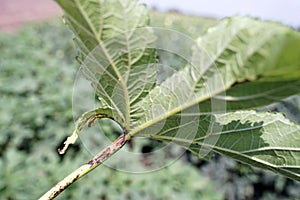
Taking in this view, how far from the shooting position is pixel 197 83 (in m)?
0.35

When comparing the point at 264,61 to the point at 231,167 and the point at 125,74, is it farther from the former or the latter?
the point at 231,167

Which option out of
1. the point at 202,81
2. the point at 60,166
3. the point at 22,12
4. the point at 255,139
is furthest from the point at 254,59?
the point at 22,12

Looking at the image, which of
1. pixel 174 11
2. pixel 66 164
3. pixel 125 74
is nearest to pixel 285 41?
pixel 125 74

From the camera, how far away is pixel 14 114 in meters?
3.88

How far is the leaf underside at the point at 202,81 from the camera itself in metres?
0.29

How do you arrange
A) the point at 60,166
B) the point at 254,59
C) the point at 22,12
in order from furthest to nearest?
the point at 22,12 → the point at 60,166 → the point at 254,59

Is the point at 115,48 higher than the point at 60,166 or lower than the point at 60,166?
higher

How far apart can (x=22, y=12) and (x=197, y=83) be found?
21.1m

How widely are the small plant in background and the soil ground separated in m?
16.2

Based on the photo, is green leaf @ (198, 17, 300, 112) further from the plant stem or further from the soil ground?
the soil ground

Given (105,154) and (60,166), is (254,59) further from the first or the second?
(60,166)

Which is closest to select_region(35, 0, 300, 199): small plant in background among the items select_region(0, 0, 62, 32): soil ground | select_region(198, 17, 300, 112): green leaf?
select_region(198, 17, 300, 112): green leaf

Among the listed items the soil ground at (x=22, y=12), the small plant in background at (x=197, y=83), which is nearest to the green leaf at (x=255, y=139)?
the small plant in background at (x=197, y=83)

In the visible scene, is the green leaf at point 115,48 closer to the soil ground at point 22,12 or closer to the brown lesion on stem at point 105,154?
the brown lesion on stem at point 105,154
